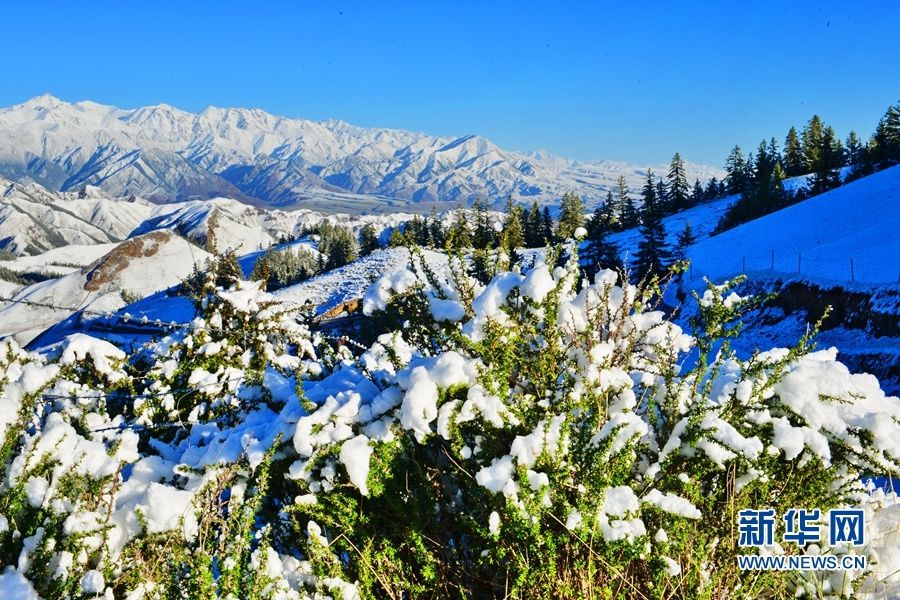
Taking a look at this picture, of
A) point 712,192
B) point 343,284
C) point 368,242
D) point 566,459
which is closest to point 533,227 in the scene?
point 343,284

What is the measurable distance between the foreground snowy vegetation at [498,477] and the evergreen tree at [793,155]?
72.4 meters

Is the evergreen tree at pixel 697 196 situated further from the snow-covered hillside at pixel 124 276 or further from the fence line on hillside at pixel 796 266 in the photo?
the snow-covered hillside at pixel 124 276

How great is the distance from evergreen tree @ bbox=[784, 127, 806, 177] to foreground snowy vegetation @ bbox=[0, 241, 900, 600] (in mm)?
72427

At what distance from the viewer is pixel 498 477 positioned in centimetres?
266

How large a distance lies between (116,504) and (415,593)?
1.73 m

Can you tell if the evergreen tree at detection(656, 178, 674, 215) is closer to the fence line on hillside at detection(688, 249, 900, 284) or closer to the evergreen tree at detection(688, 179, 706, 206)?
the evergreen tree at detection(688, 179, 706, 206)

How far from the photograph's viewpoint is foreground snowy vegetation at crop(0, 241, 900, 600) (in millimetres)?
2742

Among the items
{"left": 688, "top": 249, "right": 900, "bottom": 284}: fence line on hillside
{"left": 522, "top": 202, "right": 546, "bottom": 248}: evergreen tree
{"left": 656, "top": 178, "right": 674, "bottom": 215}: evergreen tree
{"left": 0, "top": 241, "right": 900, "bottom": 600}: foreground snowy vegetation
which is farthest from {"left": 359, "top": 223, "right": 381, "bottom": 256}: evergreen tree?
{"left": 0, "top": 241, "right": 900, "bottom": 600}: foreground snowy vegetation

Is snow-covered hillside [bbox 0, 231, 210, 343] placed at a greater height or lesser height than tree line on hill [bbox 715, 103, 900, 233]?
lesser

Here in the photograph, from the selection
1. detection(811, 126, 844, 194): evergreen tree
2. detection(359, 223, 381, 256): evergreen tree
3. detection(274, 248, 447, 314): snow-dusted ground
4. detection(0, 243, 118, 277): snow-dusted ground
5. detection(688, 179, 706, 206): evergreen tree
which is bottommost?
detection(0, 243, 118, 277): snow-dusted ground

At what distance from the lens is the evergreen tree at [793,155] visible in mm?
64250

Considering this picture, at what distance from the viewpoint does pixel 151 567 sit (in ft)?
9.32

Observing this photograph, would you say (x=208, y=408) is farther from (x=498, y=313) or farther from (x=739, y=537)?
(x=739, y=537)

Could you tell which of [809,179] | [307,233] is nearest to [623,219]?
[809,179]
